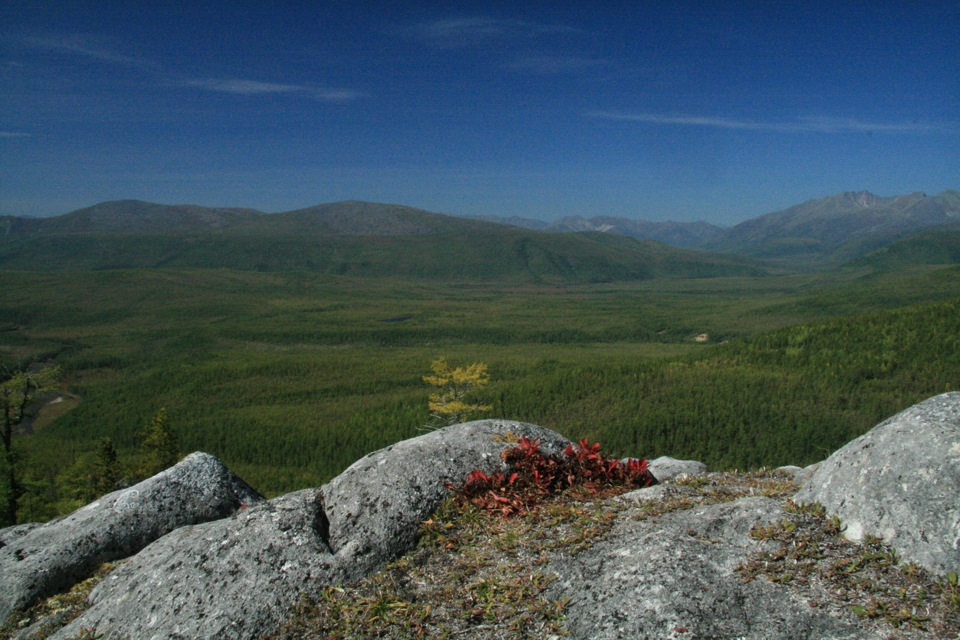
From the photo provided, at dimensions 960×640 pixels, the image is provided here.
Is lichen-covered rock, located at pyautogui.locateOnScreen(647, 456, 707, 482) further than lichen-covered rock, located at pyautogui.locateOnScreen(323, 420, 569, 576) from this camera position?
Yes

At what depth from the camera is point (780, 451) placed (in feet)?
209

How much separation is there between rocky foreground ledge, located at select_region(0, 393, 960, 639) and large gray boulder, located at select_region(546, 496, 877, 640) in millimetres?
19

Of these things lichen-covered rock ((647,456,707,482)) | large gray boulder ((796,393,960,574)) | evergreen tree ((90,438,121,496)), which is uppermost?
large gray boulder ((796,393,960,574))

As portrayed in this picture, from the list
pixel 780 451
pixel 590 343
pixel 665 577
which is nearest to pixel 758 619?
pixel 665 577

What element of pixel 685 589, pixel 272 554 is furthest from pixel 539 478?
pixel 272 554

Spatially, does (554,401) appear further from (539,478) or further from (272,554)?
(272,554)

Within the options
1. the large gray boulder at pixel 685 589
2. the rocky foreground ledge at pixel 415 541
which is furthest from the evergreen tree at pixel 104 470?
the large gray boulder at pixel 685 589

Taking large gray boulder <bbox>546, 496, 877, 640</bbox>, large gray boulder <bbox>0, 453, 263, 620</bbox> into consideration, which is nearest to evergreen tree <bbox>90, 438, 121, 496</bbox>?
large gray boulder <bbox>0, 453, 263, 620</bbox>

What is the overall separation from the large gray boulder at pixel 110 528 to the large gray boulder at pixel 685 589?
729cm

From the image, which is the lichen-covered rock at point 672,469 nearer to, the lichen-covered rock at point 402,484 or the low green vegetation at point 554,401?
the lichen-covered rock at point 402,484

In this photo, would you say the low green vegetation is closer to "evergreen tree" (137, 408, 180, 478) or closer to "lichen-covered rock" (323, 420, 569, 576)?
"evergreen tree" (137, 408, 180, 478)

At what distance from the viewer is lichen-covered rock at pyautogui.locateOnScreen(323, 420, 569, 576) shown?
27.7ft

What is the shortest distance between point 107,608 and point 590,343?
597 feet

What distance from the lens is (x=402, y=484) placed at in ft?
30.8
